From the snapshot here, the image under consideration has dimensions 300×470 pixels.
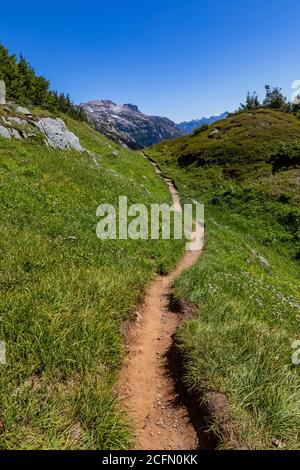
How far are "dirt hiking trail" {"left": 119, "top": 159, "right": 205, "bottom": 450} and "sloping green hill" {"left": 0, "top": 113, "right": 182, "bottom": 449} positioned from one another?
2.11ft

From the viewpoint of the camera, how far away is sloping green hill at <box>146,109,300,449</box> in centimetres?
589

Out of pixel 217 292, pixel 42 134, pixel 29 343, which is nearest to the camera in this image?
pixel 29 343

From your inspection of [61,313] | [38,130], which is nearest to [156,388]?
[61,313]

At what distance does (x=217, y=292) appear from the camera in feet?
39.0

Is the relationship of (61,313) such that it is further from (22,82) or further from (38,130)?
(22,82)

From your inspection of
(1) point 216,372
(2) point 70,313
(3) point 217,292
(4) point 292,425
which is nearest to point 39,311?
(2) point 70,313

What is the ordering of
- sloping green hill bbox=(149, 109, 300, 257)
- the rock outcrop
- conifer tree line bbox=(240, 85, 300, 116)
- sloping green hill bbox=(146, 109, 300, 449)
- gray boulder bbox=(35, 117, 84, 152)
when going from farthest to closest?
conifer tree line bbox=(240, 85, 300, 116), gray boulder bbox=(35, 117, 84, 152), sloping green hill bbox=(149, 109, 300, 257), the rock outcrop, sloping green hill bbox=(146, 109, 300, 449)

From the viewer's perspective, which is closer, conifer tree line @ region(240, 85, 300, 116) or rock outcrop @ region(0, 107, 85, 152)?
rock outcrop @ region(0, 107, 85, 152)

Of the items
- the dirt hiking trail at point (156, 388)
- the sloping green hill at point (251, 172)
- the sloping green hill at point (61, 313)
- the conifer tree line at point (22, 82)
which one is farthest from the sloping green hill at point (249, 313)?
the conifer tree line at point (22, 82)

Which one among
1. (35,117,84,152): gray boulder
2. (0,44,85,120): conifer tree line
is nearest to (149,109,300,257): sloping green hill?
(35,117,84,152): gray boulder

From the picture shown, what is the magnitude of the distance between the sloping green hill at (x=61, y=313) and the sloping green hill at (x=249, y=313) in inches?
77.9

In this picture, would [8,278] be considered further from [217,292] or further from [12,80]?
[12,80]

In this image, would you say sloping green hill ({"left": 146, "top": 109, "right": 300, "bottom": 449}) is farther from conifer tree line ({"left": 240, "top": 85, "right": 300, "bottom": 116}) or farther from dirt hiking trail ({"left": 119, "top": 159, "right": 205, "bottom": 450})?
conifer tree line ({"left": 240, "top": 85, "right": 300, "bottom": 116})
